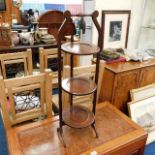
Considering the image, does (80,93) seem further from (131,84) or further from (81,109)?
(131,84)

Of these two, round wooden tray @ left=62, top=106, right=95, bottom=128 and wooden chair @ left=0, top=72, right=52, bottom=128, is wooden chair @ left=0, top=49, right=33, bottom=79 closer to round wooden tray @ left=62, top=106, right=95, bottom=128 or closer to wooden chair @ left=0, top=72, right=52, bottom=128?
wooden chair @ left=0, top=72, right=52, bottom=128

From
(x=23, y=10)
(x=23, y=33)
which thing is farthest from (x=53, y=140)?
(x=23, y=10)

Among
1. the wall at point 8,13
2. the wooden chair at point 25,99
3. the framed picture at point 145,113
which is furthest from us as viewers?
the wall at point 8,13

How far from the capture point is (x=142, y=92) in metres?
2.07


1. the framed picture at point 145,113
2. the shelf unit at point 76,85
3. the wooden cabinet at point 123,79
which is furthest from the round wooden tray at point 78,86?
the framed picture at point 145,113

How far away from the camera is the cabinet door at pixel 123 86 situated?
1.84m

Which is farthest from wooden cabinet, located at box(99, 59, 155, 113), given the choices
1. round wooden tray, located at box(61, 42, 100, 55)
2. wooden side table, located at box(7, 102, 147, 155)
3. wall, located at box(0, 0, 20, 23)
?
wall, located at box(0, 0, 20, 23)

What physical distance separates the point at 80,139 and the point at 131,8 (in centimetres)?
186

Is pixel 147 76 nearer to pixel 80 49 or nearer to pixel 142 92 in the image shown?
pixel 142 92

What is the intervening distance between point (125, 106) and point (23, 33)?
5.48 ft

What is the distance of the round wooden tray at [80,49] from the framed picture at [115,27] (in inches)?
43.2

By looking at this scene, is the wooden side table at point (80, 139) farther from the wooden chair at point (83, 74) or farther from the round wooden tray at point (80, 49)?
the round wooden tray at point (80, 49)

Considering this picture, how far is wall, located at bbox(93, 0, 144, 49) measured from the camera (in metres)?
2.16

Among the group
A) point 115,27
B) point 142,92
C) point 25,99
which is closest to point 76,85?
point 25,99
